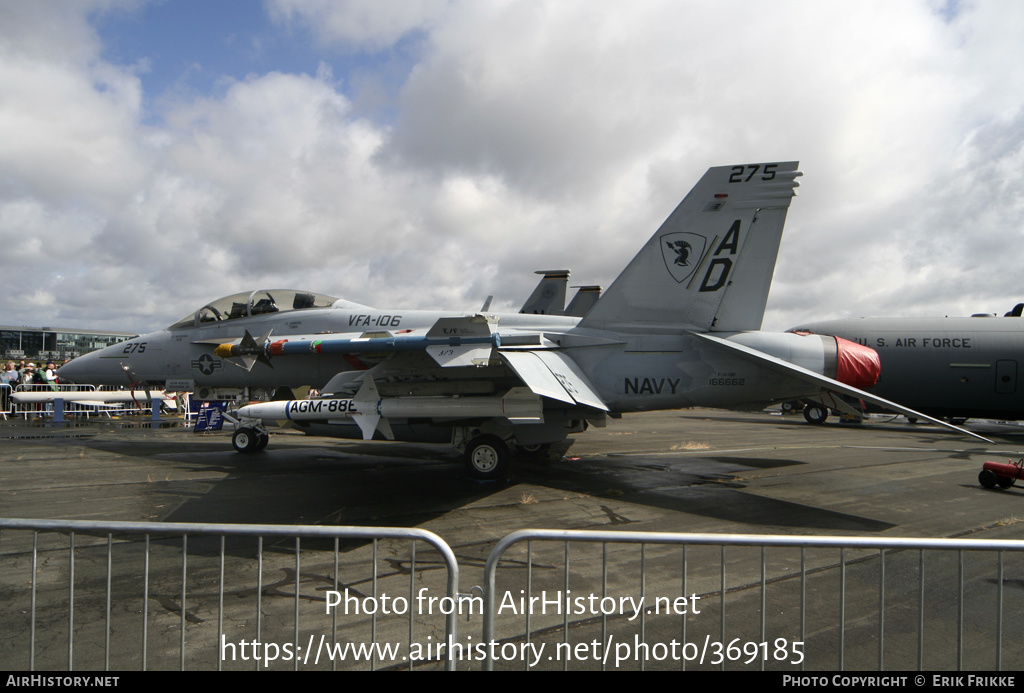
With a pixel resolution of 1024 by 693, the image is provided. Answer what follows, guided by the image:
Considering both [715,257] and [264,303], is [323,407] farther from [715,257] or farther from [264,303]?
[715,257]

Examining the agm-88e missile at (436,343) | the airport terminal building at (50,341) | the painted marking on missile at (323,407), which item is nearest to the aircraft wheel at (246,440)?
the painted marking on missile at (323,407)

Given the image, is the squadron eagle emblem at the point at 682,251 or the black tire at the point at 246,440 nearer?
the squadron eagle emblem at the point at 682,251

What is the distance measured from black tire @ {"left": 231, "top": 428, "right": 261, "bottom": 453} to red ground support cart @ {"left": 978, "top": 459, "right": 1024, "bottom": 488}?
1321 cm

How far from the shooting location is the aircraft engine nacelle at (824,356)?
8594 millimetres

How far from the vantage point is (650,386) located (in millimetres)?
8922

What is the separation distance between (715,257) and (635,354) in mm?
1906

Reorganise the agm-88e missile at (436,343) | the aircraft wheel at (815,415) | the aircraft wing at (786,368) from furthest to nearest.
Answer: the aircraft wheel at (815,415), the agm-88e missile at (436,343), the aircraft wing at (786,368)

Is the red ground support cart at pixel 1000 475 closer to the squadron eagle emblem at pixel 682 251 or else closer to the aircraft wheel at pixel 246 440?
the squadron eagle emblem at pixel 682 251

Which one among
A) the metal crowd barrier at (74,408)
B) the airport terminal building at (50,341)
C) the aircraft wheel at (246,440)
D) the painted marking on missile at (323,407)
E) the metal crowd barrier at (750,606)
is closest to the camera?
the metal crowd barrier at (750,606)

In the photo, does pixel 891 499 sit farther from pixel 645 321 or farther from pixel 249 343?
pixel 249 343

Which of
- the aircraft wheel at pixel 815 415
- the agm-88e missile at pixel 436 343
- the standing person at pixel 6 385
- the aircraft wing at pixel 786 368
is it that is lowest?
the aircraft wheel at pixel 815 415

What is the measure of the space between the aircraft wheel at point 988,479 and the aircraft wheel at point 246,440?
43.3ft

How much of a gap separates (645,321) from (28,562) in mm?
7968

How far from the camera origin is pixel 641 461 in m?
11.7
